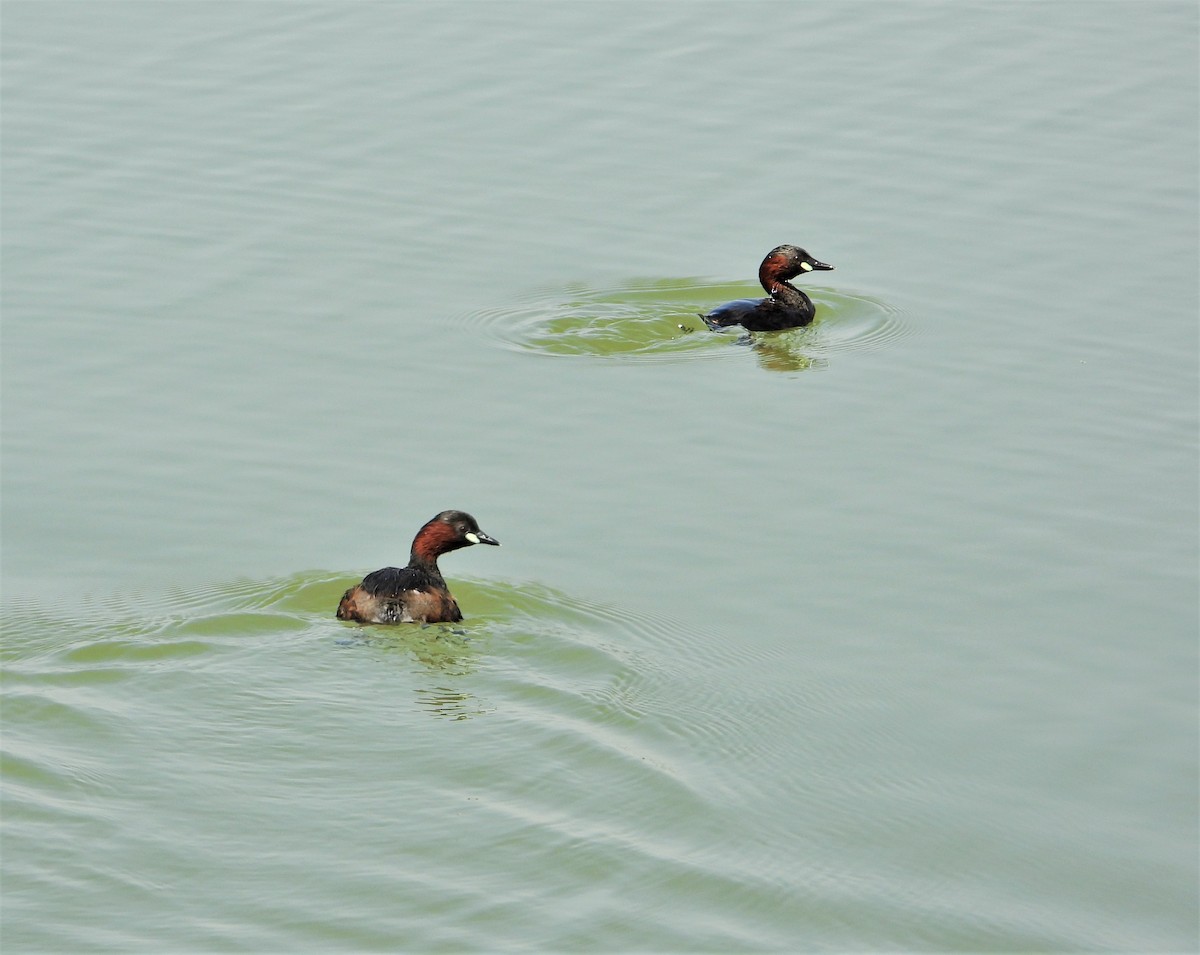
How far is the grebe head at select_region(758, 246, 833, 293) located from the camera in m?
16.4

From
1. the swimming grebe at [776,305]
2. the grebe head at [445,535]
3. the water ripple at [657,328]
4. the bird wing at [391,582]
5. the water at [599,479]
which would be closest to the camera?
the water at [599,479]

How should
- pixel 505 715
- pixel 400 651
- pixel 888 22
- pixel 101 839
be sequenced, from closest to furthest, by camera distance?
pixel 101 839, pixel 505 715, pixel 400 651, pixel 888 22

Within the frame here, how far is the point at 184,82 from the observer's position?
67.6ft

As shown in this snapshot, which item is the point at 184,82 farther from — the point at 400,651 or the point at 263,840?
the point at 263,840

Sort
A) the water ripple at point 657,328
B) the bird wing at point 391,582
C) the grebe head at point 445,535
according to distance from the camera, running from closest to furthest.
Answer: the bird wing at point 391,582 < the grebe head at point 445,535 < the water ripple at point 657,328

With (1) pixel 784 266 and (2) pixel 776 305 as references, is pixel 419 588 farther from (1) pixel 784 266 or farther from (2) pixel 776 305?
(1) pixel 784 266

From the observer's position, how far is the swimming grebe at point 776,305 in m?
16.2

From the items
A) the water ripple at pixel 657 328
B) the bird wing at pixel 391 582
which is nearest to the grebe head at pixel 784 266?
the water ripple at pixel 657 328

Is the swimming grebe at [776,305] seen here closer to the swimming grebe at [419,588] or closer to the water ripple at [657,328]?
the water ripple at [657,328]

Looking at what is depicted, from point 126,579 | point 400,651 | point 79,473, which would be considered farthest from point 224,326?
point 400,651

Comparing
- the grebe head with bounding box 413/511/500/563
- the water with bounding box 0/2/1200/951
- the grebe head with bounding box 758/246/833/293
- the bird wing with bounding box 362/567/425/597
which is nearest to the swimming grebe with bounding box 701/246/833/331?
the grebe head with bounding box 758/246/833/293

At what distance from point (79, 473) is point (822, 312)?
6.84m

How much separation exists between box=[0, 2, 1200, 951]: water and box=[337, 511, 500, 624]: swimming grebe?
16 cm

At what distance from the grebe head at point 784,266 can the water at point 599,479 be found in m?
0.44
